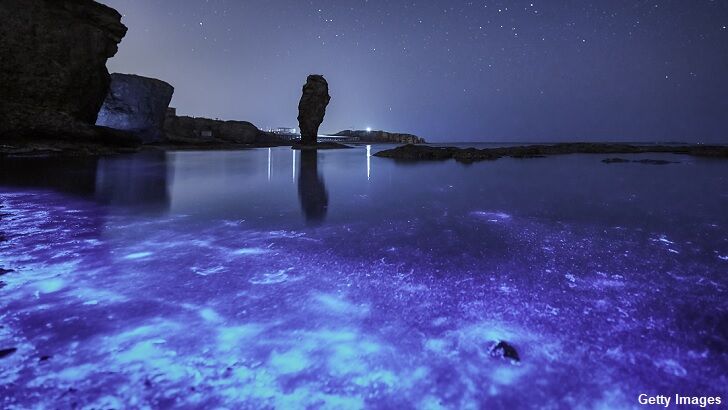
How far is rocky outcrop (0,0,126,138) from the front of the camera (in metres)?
16.6

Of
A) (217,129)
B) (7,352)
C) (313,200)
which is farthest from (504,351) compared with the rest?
(217,129)

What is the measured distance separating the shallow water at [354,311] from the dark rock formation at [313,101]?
46638 mm

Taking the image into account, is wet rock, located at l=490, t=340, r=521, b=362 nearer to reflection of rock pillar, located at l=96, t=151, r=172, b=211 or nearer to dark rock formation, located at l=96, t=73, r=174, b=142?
reflection of rock pillar, located at l=96, t=151, r=172, b=211

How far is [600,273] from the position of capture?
9.43 ft

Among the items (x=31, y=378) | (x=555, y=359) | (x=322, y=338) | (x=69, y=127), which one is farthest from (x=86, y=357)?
(x=69, y=127)

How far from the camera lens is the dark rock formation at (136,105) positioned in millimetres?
34156

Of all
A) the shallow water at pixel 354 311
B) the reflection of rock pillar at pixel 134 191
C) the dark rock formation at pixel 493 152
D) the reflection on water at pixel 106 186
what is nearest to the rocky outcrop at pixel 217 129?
the dark rock formation at pixel 493 152

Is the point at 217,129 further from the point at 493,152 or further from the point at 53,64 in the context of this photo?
the point at 493,152

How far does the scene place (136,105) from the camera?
35438mm

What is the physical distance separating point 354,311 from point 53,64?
24926 mm

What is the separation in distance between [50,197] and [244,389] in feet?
22.7

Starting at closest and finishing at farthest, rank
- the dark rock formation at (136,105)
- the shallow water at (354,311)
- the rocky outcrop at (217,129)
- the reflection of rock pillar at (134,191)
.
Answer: the shallow water at (354,311) → the reflection of rock pillar at (134,191) → the dark rock formation at (136,105) → the rocky outcrop at (217,129)

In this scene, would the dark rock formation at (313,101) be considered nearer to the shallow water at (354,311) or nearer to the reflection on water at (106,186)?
the reflection on water at (106,186)

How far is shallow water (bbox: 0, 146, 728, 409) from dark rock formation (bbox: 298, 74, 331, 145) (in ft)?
153
